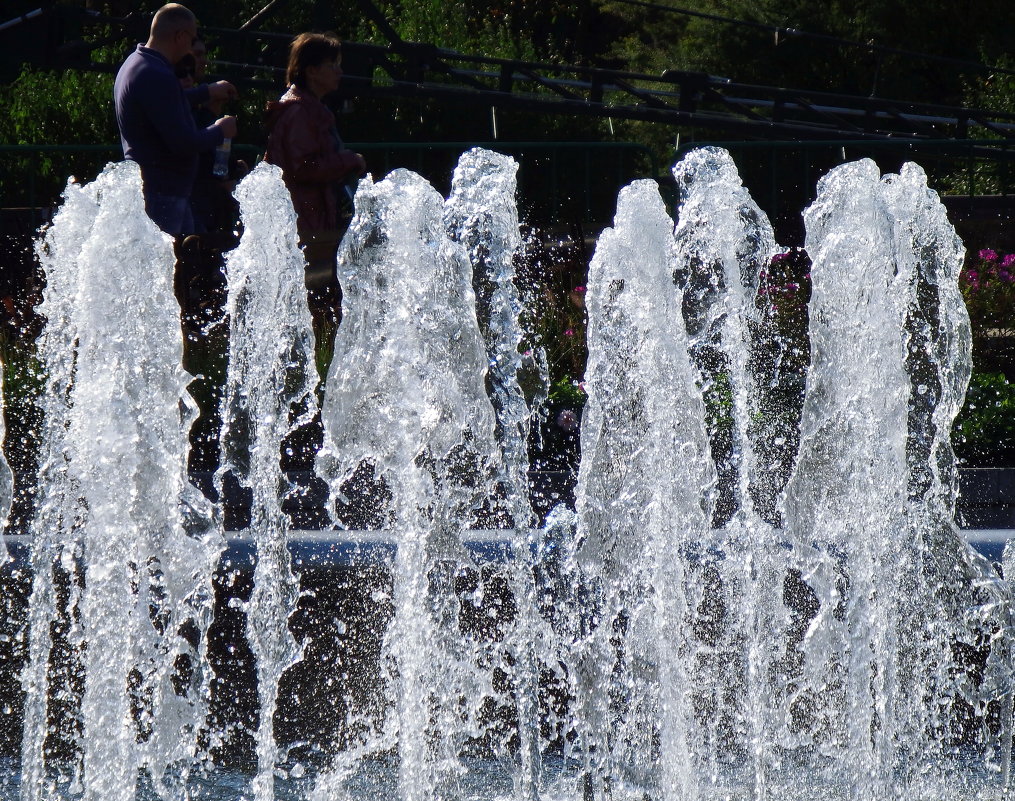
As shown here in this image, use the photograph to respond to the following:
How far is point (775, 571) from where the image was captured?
4.31 meters

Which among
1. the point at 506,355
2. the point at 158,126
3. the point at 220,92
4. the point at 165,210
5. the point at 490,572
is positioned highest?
the point at 220,92

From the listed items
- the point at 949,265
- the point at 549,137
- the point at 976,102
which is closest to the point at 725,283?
the point at 949,265

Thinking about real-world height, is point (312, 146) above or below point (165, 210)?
above

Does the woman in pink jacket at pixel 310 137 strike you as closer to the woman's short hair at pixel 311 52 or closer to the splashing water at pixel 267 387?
the woman's short hair at pixel 311 52

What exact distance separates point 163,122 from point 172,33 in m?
0.37

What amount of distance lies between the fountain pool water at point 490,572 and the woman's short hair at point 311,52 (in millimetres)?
1799

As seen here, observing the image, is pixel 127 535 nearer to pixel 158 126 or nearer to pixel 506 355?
pixel 506 355

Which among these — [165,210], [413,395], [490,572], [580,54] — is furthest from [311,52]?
[580,54]

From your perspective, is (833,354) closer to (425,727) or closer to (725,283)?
(725,283)

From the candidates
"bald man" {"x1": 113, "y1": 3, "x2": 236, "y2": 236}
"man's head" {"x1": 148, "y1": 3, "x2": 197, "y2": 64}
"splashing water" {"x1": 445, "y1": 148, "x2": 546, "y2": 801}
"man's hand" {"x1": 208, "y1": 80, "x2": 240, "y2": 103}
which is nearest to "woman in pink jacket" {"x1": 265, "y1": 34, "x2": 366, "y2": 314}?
"man's hand" {"x1": 208, "y1": 80, "x2": 240, "y2": 103}

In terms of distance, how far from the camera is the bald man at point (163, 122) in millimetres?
5484

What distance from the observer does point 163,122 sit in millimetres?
5492

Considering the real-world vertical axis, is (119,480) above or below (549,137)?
below

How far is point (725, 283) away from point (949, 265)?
837 mm
